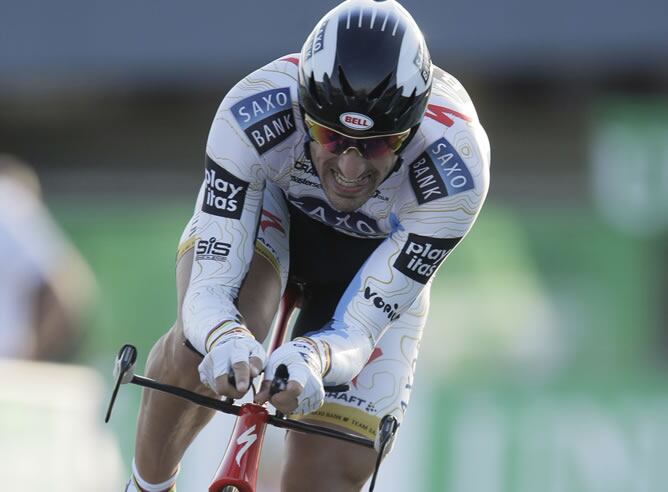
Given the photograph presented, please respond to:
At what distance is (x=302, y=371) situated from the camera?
441 cm

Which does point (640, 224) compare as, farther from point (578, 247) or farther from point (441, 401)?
point (441, 401)

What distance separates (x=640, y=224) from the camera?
42.5 feet

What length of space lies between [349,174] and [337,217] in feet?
2.14

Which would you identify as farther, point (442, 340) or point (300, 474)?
point (442, 340)

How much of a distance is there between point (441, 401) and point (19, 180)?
3129mm

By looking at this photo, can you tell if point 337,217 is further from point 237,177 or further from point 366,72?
point 366,72

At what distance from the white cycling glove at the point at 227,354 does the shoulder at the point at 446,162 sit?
98cm

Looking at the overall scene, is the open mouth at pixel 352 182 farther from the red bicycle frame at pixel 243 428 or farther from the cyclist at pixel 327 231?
the red bicycle frame at pixel 243 428

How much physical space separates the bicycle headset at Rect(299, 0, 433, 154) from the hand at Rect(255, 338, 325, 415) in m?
0.82

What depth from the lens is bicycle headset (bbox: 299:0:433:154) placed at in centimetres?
469

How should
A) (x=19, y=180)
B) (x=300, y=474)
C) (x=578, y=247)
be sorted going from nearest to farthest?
(x=300, y=474) < (x=19, y=180) < (x=578, y=247)

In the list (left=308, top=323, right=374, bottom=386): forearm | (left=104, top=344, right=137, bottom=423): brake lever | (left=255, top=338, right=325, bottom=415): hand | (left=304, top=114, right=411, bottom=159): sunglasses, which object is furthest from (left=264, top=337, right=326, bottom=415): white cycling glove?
(left=304, top=114, right=411, bottom=159): sunglasses

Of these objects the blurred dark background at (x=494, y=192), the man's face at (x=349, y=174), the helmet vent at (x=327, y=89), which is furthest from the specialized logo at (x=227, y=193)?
the blurred dark background at (x=494, y=192)

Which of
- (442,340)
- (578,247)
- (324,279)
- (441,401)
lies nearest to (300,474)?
(324,279)
